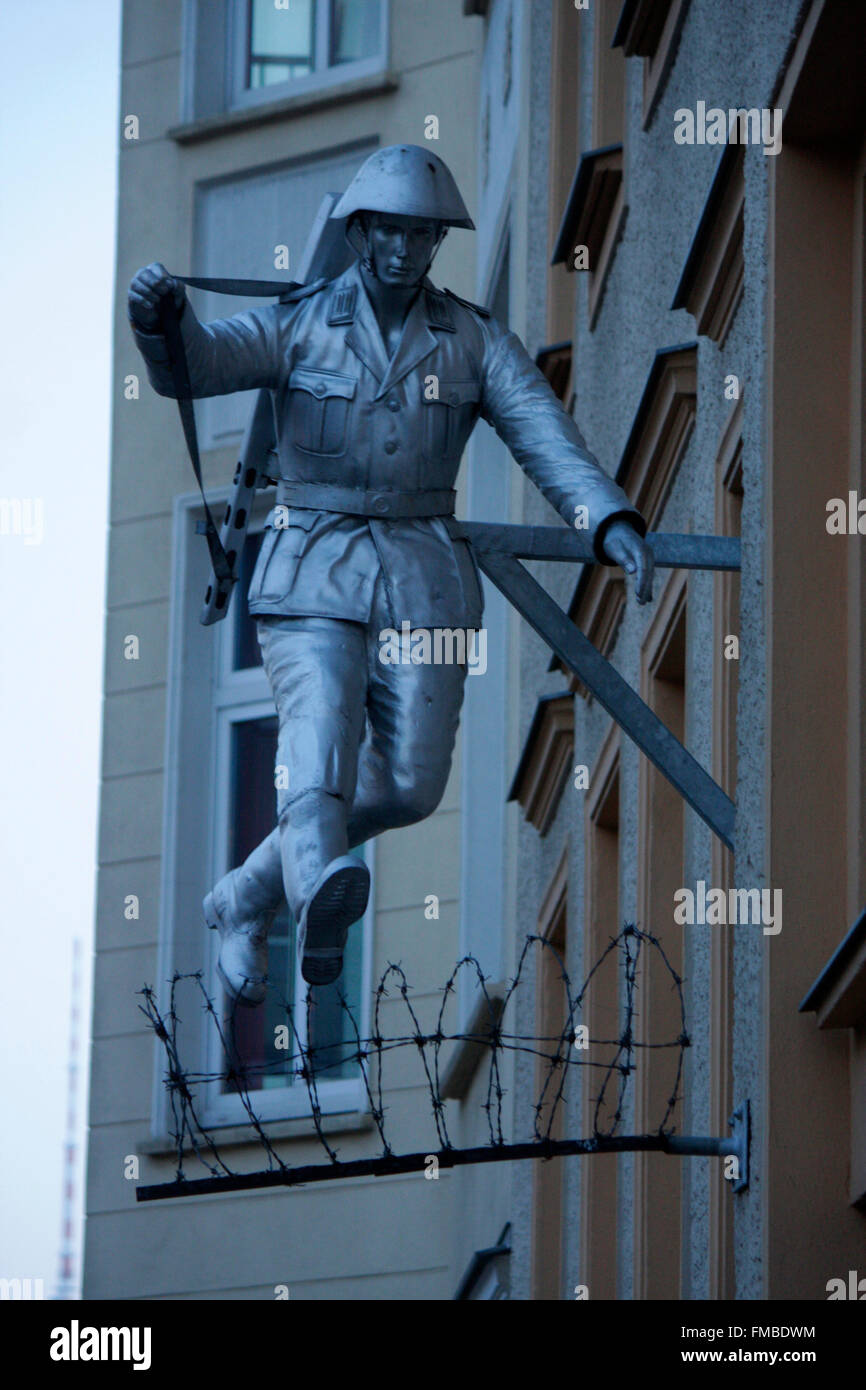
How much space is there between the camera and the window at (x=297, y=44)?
21.4 meters

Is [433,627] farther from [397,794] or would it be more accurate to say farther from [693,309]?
[693,309]

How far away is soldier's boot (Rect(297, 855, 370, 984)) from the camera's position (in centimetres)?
647

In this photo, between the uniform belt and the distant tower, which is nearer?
the uniform belt

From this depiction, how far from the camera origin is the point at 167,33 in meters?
22.0

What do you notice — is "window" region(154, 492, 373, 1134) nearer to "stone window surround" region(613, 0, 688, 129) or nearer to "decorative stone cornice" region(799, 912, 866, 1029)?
"stone window surround" region(613, 0, 688, 129)

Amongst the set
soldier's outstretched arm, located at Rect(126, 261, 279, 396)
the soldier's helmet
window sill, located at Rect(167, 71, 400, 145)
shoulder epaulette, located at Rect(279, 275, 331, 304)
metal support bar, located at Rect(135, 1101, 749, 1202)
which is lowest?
metal support bar, located at Rect(135, 1101, 749, 1202)

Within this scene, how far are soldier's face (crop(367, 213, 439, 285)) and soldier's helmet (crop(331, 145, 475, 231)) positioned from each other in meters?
0.04

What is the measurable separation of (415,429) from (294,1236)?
12.6 meters

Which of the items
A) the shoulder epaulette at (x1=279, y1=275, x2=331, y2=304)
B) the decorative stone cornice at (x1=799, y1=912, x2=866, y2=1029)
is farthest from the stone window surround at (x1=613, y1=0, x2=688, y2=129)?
the decorative stone cornice at (x1=799, y1=912, x2=866, y2=1029)

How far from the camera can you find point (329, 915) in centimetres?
649

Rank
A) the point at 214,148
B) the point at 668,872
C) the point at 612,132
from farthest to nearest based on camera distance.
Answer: the point at 214,148
the point at 612,132
the point at 668,872

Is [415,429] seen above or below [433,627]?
above

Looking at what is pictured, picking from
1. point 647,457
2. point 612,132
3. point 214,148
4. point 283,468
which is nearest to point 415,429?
point 283,468

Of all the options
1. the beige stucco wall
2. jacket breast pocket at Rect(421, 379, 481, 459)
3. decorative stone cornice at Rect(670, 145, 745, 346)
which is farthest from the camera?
the beige stucco wall
